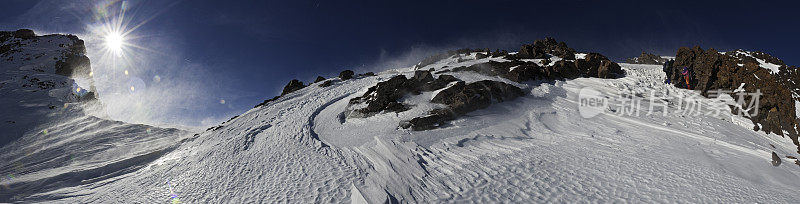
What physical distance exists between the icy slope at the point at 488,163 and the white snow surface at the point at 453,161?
67mm

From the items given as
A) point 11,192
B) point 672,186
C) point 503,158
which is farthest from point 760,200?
point 11,192

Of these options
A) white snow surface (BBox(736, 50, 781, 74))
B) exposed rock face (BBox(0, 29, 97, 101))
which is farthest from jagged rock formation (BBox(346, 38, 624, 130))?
exposed rock face (BBox(0, 29, 97, 101))

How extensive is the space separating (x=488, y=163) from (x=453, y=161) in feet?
4.38

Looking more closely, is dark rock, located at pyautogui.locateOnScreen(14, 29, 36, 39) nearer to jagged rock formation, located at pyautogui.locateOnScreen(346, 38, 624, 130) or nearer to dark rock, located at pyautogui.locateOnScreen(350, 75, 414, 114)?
dark rock, located at pyautogui.locateOnScreen(350, 75, 414, 114)

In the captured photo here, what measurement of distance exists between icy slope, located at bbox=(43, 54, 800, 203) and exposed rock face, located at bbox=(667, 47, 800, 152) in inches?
41.2

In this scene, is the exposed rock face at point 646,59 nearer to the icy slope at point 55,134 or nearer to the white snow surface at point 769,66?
the white snow surface at point 769,66

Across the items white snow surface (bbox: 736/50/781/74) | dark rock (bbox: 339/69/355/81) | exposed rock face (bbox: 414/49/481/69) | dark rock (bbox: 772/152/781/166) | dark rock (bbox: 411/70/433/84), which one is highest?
exposed rock face (bbox: 414/49/481/69)

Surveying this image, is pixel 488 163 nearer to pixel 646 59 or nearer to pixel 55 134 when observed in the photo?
pixel 55 134

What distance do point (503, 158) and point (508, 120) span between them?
4940 millimetres

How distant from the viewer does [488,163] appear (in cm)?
1076

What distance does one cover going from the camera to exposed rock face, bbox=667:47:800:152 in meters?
14.6

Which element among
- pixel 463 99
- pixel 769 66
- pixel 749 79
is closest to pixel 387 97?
pixel 463 99

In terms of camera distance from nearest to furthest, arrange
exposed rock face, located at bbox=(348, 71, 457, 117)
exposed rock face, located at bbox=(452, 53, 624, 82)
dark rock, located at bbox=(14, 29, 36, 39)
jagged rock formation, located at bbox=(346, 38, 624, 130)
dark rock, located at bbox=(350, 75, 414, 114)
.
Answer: jagged rock formation, located at bbox=(346, 38, 624, 130), dark rock, located at bbox=(350, 75, 414, 114), exposed rock face, located at bbox=(348, 71, 457, 117), exposed rock face, located at bbox=(452, 53, 624, 82), dark rock, located at bbox=(14, 29, 36, 39)

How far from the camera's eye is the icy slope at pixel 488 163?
29.1ft
